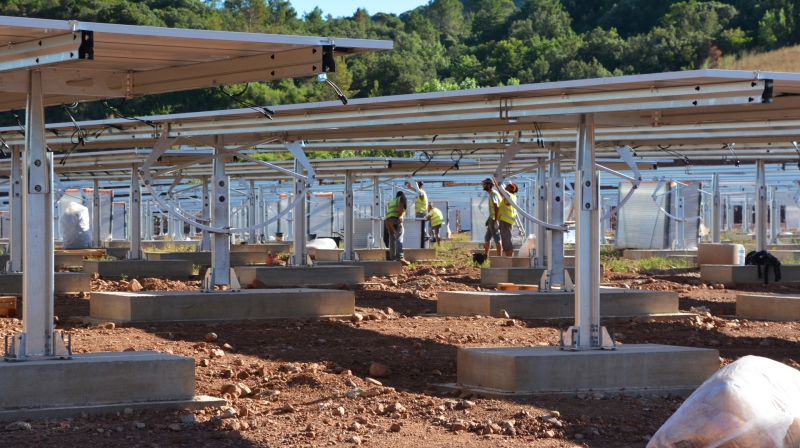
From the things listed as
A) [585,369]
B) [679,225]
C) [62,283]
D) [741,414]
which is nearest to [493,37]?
[679,225]

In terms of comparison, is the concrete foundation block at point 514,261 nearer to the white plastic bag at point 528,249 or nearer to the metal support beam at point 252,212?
the white plastic bag at point 528,249

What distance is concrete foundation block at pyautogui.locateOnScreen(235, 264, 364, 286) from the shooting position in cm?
1673

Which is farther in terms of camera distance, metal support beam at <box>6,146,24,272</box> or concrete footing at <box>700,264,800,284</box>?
concrete footing at <box>700,264,800,284</box>

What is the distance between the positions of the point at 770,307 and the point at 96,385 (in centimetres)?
871

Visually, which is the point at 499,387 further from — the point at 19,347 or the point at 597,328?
the point at 19,347

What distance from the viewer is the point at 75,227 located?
32031 millimetres

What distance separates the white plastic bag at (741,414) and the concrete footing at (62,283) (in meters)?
12.2

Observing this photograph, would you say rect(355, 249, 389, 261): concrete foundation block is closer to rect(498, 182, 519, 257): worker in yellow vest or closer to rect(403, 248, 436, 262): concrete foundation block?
rect(403, 248, 436, 262): concrete foundation block

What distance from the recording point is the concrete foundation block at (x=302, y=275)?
16734 millimetres

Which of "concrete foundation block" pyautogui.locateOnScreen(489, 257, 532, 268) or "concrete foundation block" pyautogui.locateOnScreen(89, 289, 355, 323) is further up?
"concrete foundation block" pyautogui.locateOnScreen(489, 257, 532, 268)

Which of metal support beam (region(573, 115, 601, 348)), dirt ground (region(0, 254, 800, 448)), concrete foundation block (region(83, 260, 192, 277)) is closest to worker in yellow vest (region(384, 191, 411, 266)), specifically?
concrete foundation block (region(83, 260, 192, 277))

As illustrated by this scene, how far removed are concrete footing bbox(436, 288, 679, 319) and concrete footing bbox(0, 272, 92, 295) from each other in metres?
5.79

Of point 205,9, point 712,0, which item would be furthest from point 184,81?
point 712,0

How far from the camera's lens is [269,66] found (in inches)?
288
